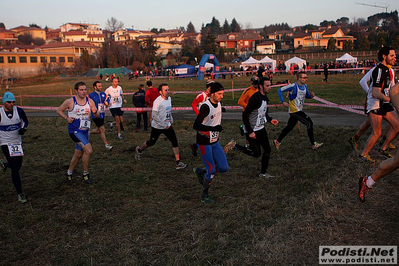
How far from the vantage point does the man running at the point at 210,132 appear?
19.2ft

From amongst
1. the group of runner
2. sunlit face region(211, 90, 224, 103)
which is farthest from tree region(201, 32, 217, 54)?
sunlit face region(211, 90, 224, 103)

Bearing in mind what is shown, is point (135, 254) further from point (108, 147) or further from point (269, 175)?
point (108, 147)

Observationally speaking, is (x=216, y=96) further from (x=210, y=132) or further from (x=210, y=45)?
(x=210, y=45)

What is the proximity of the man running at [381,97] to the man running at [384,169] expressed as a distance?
7.03 feet

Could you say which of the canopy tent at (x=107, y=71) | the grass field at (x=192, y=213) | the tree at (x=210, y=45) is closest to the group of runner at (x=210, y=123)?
the grass field at (x=192, y=213)

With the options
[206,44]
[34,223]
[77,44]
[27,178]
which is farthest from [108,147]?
[77,44]

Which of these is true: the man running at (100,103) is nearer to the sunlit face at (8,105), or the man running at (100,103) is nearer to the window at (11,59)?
the sunlit face at (8,105)

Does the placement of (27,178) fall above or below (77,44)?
below

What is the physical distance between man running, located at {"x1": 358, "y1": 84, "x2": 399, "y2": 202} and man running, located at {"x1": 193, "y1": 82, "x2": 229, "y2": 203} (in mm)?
2239

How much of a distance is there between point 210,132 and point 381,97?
11.4 ft

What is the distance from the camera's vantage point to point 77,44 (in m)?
104

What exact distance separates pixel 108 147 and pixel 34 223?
484 centimetres

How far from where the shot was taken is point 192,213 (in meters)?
5.75

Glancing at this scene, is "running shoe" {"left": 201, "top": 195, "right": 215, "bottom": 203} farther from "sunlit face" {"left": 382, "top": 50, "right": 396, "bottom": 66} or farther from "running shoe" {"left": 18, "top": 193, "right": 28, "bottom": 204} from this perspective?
"sunlit face" {"left": 382, "top": 50, "right": 396, "bottom": 66}
